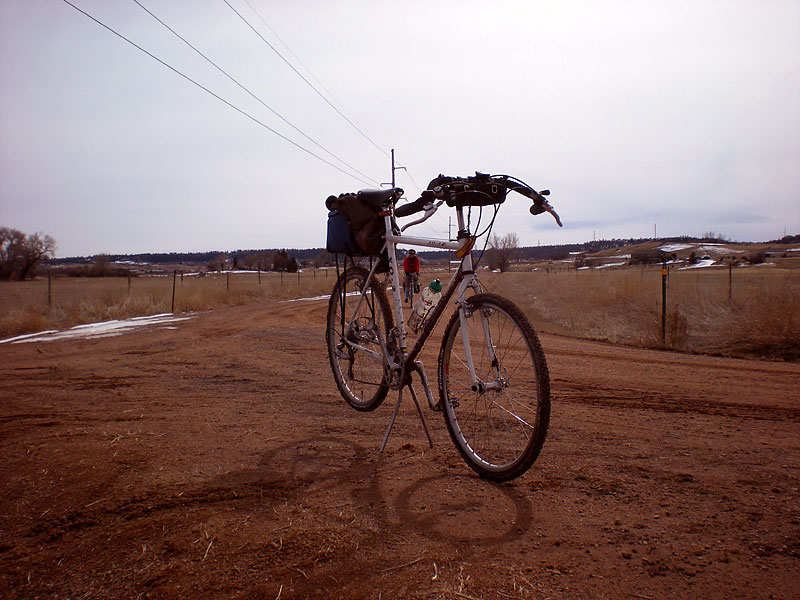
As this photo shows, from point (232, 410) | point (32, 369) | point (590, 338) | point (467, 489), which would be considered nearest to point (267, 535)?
point (467, 489)

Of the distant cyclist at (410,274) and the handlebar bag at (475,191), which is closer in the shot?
the handlebar bag at (475,191)

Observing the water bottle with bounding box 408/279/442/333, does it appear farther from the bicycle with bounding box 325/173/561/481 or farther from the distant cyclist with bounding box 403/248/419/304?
the distant cyclist with bounding box 403/248/419/304

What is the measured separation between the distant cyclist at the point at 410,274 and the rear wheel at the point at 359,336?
409mm

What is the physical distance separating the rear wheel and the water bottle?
0.37 meters

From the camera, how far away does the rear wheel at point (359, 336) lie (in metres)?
3.49


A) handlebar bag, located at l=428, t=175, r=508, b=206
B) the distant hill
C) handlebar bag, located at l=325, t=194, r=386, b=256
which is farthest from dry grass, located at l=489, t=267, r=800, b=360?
the distant hill

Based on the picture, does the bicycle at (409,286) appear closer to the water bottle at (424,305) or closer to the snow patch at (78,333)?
the water bottle at (424,305)

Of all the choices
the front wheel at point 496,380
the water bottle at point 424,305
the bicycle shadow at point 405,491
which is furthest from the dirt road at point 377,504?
the water bottle at point 424,305

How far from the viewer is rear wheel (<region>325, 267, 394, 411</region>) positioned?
3.49 meters

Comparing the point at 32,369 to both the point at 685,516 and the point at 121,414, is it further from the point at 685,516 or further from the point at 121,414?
the point at 685,516

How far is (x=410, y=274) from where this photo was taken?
169 inches

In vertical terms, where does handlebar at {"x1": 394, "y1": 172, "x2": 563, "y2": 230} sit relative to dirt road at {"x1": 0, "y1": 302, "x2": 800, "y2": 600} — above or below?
above

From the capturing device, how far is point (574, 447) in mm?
3043

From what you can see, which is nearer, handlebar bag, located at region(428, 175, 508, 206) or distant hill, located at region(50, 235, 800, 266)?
handlebar bag, located at region(428, 175, 508, 206)
